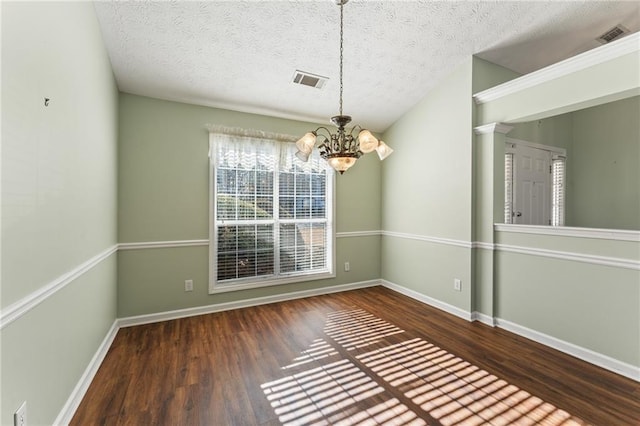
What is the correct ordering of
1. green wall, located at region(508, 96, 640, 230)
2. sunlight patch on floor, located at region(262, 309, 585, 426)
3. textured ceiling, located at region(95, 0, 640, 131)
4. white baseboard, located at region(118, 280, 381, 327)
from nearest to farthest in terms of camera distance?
sunlight patch on floor, located at region(262, 309, 585, 426), textured ceiling, located at region(95, 0, 640, 131), white baseboard, located at region(118, 280, 381, 327), green wall, located at region(508, 96, 640, 230)

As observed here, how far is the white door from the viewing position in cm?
376

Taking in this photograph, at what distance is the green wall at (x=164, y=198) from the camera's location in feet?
10.3

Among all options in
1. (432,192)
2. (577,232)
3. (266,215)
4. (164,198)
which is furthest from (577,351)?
(164,198)

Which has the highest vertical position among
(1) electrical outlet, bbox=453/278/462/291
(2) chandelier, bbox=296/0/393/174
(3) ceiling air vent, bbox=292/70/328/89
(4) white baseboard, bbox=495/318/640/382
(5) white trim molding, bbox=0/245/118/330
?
(3) ceiling air vent, bbox=292/70/328/89

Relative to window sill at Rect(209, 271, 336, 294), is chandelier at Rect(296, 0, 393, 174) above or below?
above

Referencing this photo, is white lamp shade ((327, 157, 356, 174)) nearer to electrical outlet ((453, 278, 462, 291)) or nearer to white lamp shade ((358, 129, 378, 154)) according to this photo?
white lamp shade ((358, 129, 378, 154))

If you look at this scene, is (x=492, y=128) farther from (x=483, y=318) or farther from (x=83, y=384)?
(x=83, y=384)

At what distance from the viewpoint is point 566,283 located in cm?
262

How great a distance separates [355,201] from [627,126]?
3897 mm

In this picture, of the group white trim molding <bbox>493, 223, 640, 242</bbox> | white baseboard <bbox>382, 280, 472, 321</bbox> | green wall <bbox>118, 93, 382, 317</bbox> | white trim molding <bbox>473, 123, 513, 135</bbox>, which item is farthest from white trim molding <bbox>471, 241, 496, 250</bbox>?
green wall <bbox>118, 93, 382, 317</bbox>

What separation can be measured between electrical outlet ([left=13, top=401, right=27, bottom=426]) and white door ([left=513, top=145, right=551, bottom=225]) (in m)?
4.60

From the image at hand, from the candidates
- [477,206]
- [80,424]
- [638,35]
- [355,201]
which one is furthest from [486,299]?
[80,424]

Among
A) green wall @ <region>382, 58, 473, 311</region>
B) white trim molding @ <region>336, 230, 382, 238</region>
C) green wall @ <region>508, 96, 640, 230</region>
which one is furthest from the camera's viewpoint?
white trim molding @ <region>336, 230, 382, 238</region>

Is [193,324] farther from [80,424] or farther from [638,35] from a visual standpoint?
[638,35]
